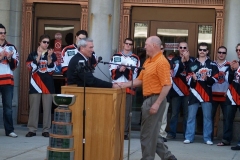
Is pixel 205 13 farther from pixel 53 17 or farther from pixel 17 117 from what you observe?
pixel 17 117

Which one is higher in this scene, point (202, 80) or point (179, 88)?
point (202, 80)

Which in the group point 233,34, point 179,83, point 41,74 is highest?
point 233,34

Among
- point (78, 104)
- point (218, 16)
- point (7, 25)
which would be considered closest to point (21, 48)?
point (7, 25)

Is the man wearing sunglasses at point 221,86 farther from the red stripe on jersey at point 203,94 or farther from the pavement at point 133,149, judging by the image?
the pavement at point 133,149

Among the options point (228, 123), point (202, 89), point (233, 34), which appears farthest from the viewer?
point (233, 34)

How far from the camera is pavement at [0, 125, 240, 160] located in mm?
10750

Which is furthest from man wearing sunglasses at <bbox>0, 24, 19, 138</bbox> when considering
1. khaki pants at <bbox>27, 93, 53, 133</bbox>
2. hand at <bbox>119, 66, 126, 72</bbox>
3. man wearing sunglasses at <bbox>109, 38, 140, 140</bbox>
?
hand at <bbox>119, 66, 126, 72</bbox>

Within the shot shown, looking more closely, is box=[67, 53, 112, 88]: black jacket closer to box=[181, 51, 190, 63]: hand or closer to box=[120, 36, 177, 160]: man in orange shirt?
box=[120, 36, 177, 160]: man in orange shirt

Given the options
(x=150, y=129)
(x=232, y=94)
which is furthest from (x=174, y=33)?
(x=150, y=129)

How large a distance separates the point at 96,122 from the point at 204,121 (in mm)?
4432

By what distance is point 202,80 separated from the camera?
499 inches

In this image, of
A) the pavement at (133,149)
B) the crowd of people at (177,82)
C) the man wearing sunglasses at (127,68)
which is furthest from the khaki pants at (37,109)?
the man wearing sunglasses at (127,68)

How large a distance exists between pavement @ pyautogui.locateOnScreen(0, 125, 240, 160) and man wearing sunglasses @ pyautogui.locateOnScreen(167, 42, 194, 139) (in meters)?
0.41

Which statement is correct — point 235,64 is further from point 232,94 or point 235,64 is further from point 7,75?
point 7,75
